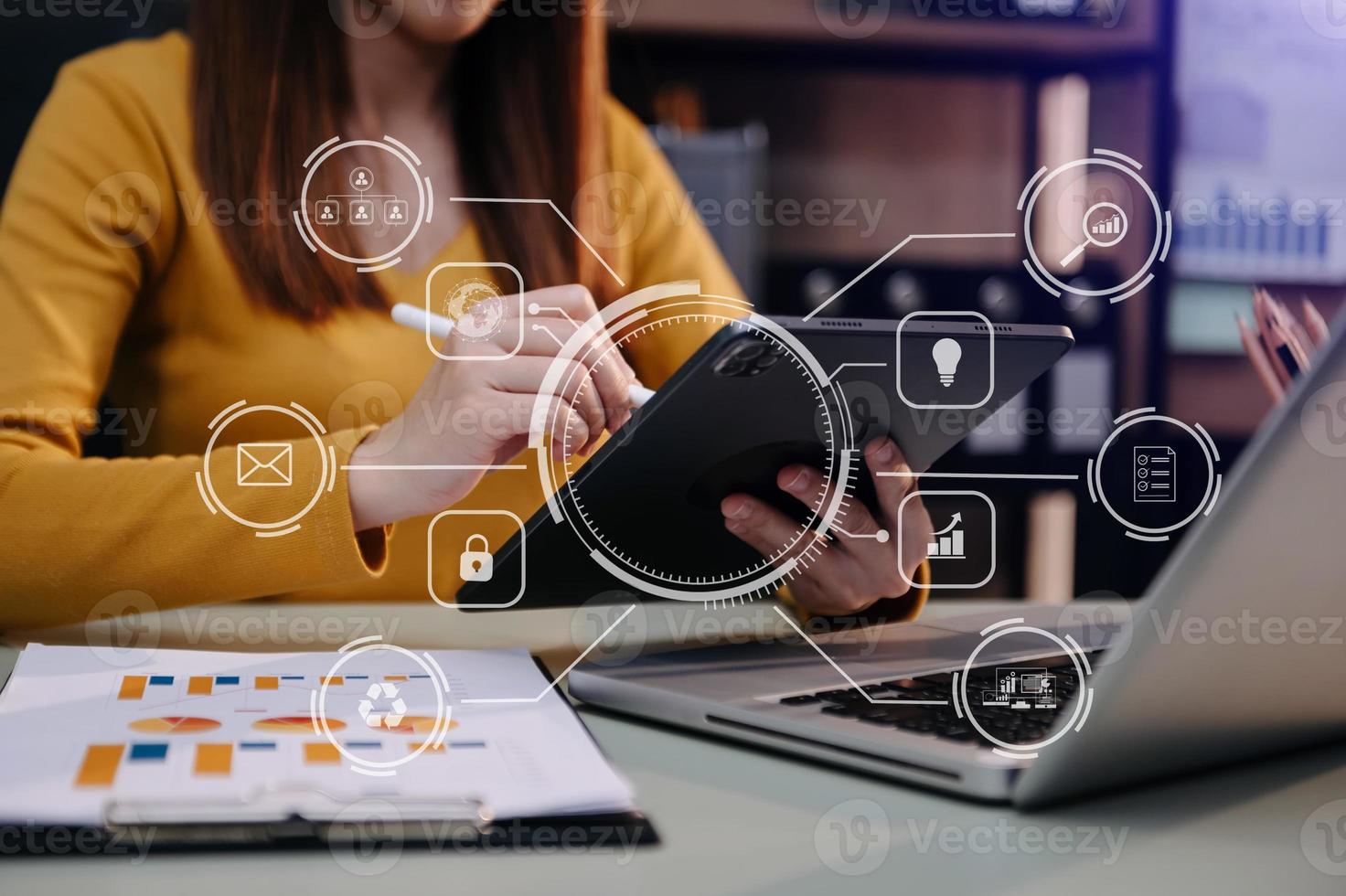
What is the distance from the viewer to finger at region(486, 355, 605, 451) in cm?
50

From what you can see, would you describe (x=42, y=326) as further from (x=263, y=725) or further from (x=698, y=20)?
(x=698, y=20)

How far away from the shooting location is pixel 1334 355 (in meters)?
0.21

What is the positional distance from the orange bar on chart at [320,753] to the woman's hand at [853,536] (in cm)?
22

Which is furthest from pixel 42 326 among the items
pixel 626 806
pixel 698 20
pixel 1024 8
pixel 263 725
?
pixel 1024 8

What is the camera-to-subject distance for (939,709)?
35cm

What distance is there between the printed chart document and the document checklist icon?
0.39 metres

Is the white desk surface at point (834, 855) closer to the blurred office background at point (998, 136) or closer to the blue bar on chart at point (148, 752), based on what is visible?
the blue bar on chart at point (148, 752)

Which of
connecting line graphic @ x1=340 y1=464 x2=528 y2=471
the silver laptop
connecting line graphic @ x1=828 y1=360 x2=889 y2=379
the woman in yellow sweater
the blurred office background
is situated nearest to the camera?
the silver laptop

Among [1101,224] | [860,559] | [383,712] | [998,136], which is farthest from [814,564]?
[998,136]

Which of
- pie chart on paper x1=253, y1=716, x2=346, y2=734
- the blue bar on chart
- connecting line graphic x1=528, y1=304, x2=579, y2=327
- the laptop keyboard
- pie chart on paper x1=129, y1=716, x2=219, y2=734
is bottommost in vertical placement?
the laptop keyboard

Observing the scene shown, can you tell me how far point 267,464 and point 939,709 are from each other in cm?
39

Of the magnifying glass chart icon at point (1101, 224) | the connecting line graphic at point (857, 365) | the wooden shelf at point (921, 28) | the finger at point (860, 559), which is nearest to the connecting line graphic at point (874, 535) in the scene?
the finger at point (860, 559)

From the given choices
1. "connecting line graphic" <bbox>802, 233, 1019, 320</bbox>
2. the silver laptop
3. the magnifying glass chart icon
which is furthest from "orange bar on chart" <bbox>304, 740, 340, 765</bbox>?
"connecting line graphic" <bbox>802, 233, 1019, 320</bbox>

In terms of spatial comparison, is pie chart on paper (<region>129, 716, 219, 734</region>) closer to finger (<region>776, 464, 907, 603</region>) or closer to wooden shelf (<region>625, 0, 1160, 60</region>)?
finger (<region>776, 464, 907, 603</region>)
